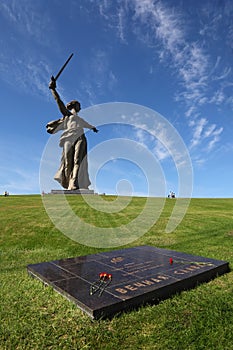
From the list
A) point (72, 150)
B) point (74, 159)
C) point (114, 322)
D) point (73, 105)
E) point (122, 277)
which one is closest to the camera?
point (114, 322)

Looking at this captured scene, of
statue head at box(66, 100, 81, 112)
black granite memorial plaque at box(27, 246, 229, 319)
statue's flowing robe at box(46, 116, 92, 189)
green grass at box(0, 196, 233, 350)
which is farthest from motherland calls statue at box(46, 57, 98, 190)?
green grass at box(0, 196, 233, 350)

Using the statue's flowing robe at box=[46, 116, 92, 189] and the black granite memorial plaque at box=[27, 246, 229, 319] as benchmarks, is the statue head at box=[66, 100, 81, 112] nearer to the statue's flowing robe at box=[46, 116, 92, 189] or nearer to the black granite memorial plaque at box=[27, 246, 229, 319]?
the statue's flowing robe at box=[46, 116, 92, 189]

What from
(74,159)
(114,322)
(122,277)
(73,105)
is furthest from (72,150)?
(114,322)

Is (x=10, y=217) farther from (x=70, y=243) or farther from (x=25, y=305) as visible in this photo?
(x=25, y=305)

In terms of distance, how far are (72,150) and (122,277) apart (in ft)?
105

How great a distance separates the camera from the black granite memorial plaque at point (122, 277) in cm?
439

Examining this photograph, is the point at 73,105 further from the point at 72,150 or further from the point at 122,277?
the point at 122,277

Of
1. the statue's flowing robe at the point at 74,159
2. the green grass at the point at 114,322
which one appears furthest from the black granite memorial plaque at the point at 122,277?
the statue's flowing robe at the point at 74,159

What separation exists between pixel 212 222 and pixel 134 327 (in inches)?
467

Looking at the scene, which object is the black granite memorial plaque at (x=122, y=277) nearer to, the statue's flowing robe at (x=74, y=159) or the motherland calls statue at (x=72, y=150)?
the motherland calls statue at (x=72, y=150)

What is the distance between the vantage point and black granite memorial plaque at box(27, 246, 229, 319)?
4391 millimetres

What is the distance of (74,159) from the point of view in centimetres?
3600

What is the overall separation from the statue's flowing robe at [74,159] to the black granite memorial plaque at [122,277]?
28.7m

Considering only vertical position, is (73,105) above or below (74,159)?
above
